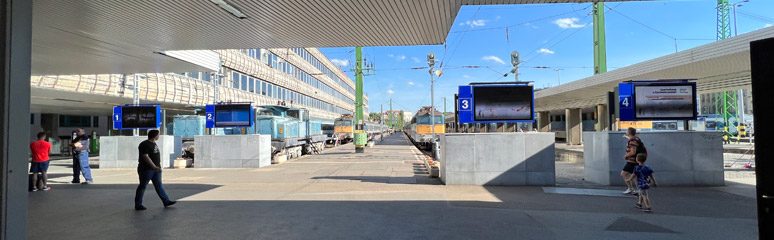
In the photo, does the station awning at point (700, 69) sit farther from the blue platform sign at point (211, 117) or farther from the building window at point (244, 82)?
the building window at point (244, 82)

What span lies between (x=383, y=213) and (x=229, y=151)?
447 inches

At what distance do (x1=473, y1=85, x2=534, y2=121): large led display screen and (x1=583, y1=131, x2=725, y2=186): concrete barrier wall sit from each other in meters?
2.32

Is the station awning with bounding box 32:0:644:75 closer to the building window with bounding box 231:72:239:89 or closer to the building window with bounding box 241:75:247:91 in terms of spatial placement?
the building window with bounding box 231:72:239:89

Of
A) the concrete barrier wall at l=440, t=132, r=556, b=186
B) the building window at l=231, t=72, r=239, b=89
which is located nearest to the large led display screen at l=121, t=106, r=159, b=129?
the concrete barrier wall at l=440, t=132, r=556, b=186

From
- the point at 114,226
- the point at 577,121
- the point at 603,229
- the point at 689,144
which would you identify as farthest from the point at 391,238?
the point at 577,121

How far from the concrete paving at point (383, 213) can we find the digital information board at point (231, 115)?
6.02 meters

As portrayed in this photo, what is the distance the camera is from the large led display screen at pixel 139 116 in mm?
16766

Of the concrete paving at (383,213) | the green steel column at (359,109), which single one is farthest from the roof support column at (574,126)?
the concrete paving at (383,213)

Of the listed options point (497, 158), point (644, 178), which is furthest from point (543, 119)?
point (644, 178)

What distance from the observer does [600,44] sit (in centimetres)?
3628

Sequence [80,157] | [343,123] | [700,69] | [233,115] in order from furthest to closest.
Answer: [343,123] < [700,69] < [233,115] < [80,157]

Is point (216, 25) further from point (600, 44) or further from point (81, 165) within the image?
point (600, 44)

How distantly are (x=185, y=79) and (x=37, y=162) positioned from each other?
16.8m

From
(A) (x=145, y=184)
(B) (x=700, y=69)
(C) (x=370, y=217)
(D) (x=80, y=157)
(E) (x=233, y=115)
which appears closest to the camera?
(C) (x=370, y=217)
